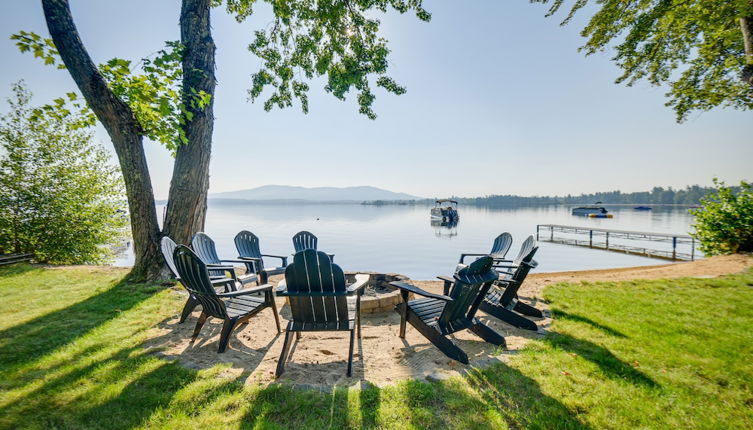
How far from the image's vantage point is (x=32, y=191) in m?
8.29

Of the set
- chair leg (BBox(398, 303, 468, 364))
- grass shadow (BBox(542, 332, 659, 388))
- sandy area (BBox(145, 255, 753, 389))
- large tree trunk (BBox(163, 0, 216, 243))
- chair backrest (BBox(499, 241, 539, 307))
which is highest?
large tree trunk (BBox(163, 0, 216, 243))

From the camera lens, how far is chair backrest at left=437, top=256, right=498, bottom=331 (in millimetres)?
2904

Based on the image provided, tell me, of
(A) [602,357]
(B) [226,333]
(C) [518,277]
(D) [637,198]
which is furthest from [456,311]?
(D) [637,198]

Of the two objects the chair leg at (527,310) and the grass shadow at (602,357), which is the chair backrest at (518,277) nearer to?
the chair leg at (527,310)

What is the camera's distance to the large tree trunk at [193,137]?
5699mm

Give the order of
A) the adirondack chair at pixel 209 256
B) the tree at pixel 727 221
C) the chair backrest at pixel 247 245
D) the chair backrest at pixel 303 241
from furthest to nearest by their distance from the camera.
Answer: the tree at pixel 727 221, the chair backrest at pixel 303 241, the chair backrest at pixel 247 245, the adirondack chair at pixel 209 256

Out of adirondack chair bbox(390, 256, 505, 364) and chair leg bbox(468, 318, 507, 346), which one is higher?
adirondack chair bbox(390, 256, 505, 364)

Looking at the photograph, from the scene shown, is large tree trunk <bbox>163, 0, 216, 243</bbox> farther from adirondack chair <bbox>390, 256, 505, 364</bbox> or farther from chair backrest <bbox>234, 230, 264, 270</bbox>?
adirondack chair <bbox>390, 256, 505, 364</bbox>

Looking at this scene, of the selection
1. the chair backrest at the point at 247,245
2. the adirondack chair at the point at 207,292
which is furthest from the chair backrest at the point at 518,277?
the chair backrest at the point at 247,245

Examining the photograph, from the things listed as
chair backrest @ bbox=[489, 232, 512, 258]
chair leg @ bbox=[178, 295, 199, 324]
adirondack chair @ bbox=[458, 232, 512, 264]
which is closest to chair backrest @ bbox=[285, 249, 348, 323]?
chair leg @ bbox=[178, 295, 199, 324]

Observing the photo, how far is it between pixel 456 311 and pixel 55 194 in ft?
40.3

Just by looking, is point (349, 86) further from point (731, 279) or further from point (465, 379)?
point (731, 279)

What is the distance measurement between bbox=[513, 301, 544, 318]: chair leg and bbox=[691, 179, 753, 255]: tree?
8.87 metres

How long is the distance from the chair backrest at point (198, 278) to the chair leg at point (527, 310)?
3.82 metres
